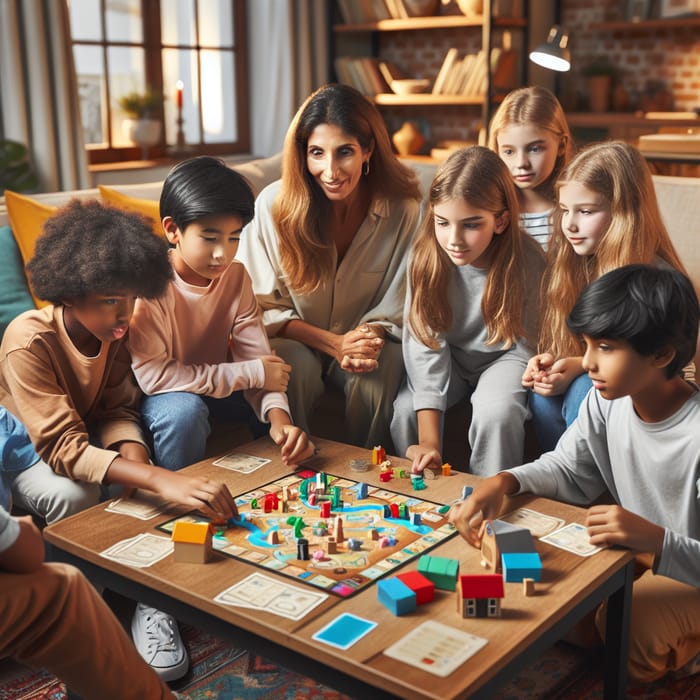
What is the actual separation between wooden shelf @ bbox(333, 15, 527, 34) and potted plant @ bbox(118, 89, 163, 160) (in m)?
1.19

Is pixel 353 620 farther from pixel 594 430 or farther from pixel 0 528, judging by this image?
pixel 594 430

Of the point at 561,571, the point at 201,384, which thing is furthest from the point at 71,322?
the point at 561,571

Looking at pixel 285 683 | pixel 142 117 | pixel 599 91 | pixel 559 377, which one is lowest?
pixel 285 683

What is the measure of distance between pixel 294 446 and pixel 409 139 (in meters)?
3.50

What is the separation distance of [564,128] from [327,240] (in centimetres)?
75

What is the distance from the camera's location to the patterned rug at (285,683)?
1.85 meters

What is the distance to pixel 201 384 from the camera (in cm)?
227

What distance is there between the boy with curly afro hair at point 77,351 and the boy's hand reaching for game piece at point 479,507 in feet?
1.84

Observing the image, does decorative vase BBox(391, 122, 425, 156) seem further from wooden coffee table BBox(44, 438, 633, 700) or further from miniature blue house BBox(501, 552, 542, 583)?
miniature blue house BBox(501, 552, 542, 583)

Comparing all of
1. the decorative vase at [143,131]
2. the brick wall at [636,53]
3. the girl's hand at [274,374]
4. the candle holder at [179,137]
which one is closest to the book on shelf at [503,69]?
the brick wall at [636,53]

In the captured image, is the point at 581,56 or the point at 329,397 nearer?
the point at 329,397

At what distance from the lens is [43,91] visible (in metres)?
4.18

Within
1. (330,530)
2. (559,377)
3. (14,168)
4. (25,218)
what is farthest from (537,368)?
(14,168)

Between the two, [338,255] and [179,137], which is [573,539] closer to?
[338,255]
